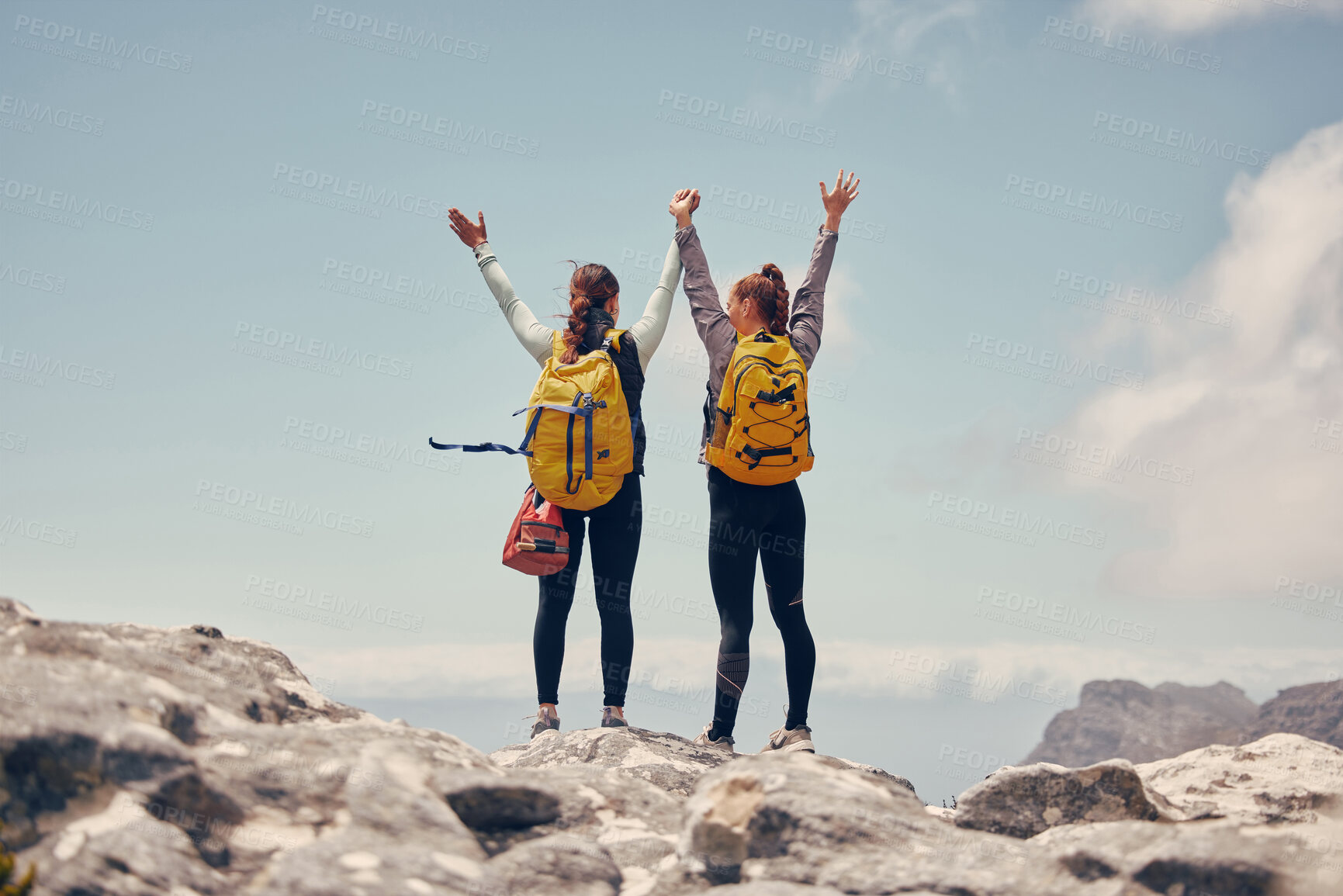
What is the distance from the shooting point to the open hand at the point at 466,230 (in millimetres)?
8672

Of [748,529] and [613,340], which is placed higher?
[613,340]

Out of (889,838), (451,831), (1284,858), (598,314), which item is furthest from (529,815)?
(598,314)

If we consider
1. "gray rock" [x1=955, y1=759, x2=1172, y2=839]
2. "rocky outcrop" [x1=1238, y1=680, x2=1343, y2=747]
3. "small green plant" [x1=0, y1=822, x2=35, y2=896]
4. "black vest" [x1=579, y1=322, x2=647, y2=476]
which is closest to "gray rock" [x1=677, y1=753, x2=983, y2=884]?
"gray rock" [x1=955, y1=759, x2=1172, y2=839]

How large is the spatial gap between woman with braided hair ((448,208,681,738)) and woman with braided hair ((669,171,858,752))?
56cm

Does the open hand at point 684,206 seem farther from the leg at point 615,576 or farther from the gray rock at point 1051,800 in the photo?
the gray rock at point 1051,800

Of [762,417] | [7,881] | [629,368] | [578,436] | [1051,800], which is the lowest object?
[7,881]

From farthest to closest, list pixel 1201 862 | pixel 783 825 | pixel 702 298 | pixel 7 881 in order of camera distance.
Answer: pixel 702 298, pixel 783 825, pixel 1201 862, pixel 7 881

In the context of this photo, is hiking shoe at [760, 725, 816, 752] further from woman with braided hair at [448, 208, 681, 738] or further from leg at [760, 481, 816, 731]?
woman with braided hair at [448, 208, 681, 738]

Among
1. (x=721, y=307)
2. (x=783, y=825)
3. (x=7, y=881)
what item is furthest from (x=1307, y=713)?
(x=7, y=881)

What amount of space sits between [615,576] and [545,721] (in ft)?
5.02

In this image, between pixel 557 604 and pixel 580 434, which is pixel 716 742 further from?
pixel 580 434

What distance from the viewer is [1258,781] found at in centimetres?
683

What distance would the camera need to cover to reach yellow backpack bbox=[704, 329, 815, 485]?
24.2 feet

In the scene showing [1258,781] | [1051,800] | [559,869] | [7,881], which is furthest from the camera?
[1258,781]
